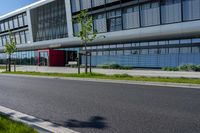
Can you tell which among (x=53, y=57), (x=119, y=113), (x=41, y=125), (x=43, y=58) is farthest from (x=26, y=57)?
(x=41, y=125)

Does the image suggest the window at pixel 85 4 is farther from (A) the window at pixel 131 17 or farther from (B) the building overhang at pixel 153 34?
(A) the window at pixel 131 17

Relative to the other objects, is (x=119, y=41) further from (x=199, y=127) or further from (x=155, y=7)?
(x=199, y=127)

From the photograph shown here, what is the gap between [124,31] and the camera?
2961 cm

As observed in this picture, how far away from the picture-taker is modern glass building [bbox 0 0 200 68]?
81.4ft

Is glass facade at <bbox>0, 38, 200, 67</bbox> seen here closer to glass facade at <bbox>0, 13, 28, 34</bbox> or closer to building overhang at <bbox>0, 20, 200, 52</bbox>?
building overhang at <bbox>0, 20, 200, 52</bbox>

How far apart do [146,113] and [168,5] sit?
22.2 m

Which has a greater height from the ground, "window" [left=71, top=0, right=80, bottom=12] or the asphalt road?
"window" [left=71, top=0, right=80, bottom=12]

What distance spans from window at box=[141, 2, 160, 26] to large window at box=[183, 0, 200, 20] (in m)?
3.23

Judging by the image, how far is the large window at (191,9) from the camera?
→ 23359mm

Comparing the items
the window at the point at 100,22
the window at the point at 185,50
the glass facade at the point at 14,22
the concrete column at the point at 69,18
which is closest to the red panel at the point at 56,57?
the concrete column at the point at 69,18

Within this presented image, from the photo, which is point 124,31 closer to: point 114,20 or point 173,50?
point 114,20

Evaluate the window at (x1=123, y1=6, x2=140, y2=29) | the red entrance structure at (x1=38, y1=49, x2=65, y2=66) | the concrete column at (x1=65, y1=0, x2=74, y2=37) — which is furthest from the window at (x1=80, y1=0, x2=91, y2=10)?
the red entrance structure at (x1=38, y1=49, x2=65, y2=66)

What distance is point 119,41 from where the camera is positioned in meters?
31.4

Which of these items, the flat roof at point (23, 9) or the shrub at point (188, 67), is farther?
the flat roof at point (23, 9)
